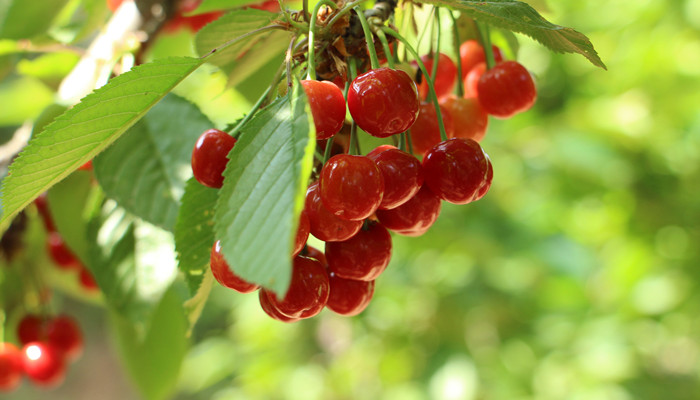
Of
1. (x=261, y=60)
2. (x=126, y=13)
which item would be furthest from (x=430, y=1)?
(x=126, y=13)

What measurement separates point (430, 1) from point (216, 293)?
304 centimetres

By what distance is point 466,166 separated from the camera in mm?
473

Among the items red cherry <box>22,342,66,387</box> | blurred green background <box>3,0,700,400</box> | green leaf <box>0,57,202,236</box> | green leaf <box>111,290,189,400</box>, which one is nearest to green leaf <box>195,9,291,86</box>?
green leaf <box>0,57,202,236</box>

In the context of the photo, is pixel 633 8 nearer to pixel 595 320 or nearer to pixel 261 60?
pixel 595 320

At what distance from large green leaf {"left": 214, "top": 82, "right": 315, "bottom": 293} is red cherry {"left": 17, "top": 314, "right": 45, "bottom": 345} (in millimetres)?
1126

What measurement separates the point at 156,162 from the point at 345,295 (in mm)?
403

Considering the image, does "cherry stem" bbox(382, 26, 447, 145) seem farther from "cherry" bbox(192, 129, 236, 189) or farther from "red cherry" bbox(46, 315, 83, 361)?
"red cherry" bbox(46, 315, 83, 361)

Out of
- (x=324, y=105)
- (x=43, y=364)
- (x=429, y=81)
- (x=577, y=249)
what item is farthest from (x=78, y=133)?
(x=577, y=249)

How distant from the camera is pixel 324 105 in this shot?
0.42m

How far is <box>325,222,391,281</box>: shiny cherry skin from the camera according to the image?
0.49 metres

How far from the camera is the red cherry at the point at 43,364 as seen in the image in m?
1.21

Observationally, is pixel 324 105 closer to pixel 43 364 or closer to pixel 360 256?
pixel 360 256

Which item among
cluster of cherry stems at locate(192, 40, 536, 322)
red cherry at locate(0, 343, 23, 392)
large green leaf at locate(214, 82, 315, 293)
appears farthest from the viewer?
red cherry at locate(0, 343, 23, 392)

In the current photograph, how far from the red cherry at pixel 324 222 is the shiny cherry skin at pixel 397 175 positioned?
0.13 feet
